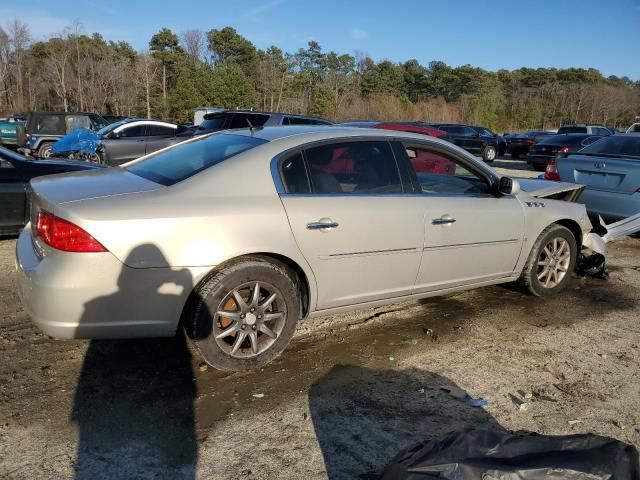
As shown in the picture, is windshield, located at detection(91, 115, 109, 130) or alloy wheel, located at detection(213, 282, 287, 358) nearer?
alloy wheel, located at detection(213, 282, 287, 358)

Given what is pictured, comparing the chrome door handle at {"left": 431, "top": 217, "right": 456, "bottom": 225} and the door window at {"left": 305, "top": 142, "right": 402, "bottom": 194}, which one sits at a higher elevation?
the door window at {"left": 305, "top": 142, "right": 402, "bottom": 194}

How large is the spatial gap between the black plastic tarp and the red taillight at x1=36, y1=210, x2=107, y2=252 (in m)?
1.93

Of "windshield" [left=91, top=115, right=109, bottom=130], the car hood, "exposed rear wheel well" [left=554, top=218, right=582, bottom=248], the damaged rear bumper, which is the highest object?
"windshield" [left=91, top=115, right=109, bottom=130]

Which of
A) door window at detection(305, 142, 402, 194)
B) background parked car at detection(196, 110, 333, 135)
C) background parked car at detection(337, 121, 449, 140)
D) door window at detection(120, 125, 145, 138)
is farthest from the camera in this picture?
door window at detection(120, 125, 145, 138)

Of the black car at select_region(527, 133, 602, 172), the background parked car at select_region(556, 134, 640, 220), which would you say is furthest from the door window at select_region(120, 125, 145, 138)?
the black car at select_region(527, 133, 602, 172)

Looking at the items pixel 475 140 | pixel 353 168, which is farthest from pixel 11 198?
pixel 475 140

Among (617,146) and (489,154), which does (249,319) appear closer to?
(617,146)

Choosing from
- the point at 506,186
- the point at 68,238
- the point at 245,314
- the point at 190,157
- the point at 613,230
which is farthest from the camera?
the point at 613,230

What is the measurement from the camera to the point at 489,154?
24.4 metres

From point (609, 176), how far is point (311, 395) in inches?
234

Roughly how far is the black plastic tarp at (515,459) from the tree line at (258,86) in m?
42.4

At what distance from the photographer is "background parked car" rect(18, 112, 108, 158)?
56.4 feet

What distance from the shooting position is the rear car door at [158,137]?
46.2 feet

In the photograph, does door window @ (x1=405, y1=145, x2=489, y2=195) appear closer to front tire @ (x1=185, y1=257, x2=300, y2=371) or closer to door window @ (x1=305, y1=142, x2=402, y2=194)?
door window @ (x1=305, y1=142, x2=402, y2=194)
